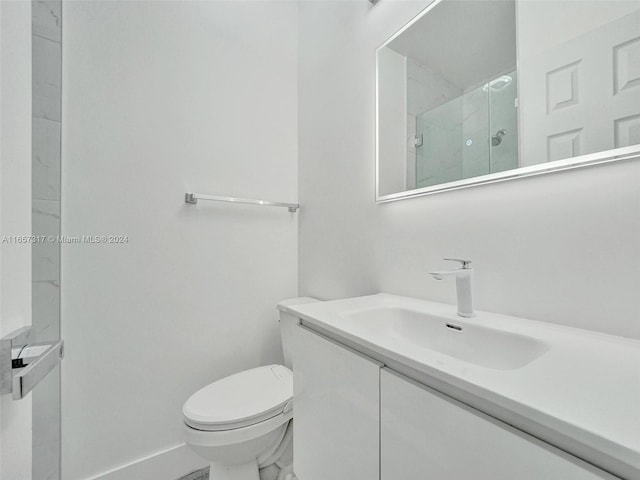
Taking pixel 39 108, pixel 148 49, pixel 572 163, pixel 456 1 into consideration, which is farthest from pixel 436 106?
pixel 39 108

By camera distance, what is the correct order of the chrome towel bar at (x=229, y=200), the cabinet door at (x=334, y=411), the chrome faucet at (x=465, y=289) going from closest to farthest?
the cabinet door at (x=334, y=411), the chrome faucet at (x=465, y=289), the chrome towel bar at (x=229, y=200)

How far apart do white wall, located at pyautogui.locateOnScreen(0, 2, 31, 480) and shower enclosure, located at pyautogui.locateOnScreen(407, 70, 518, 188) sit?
104 cm

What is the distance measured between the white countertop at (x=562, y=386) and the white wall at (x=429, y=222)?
118mm

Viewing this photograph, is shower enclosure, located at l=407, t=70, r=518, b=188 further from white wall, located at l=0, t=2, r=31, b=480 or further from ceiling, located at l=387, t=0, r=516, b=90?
white wall, located at l=0, t=2, r=31, b=480

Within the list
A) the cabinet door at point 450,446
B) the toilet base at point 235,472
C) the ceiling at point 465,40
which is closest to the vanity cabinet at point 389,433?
the cabinet door at point 450,446

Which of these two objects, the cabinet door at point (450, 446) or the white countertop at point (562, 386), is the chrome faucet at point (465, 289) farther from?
the cabinet door at point (450, 446)

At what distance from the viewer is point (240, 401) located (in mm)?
1017

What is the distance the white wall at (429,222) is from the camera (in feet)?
1.95

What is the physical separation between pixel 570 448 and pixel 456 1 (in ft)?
4.09

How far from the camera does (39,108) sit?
0.97 metres

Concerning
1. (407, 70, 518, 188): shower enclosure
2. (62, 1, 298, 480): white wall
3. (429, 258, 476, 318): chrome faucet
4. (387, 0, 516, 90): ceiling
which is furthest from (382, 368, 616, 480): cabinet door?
(62, 1, 298, 480): white wall

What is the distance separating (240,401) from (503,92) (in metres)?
1.38

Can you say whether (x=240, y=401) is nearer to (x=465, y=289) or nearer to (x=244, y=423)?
(x=244, y=423)

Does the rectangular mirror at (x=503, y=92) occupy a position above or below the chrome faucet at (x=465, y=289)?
above
